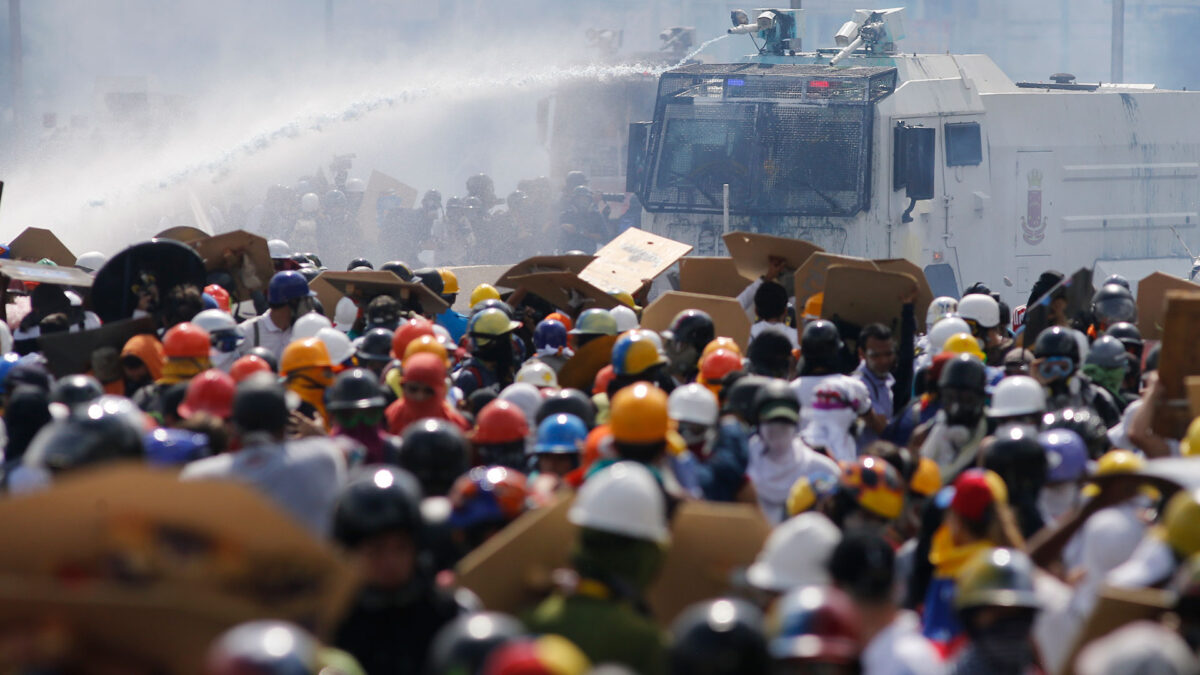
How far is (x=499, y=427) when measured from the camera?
5113 mm

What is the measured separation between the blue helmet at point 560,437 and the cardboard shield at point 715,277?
523 centimetres

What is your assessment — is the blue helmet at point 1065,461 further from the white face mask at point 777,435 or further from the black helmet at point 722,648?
the black helmet at point 722,648

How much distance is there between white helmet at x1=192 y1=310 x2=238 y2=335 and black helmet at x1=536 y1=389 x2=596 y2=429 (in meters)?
2.32

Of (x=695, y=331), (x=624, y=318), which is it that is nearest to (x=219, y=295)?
(x=624, y=318)

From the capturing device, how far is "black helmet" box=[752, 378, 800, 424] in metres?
5.14

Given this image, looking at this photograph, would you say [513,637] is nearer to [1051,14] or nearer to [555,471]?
[555,471]

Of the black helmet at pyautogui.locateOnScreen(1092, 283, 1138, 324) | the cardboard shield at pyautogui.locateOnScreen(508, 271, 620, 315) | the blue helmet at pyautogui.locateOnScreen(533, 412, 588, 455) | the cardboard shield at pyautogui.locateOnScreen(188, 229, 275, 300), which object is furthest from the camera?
the cardboard shield at pyautogui.locateOnScreen(188, 229, 275, 300)

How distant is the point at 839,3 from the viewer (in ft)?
180

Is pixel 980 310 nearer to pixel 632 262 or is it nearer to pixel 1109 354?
pixel 1109 354

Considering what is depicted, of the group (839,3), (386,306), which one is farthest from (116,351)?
(839,3)

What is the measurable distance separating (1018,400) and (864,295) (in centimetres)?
264

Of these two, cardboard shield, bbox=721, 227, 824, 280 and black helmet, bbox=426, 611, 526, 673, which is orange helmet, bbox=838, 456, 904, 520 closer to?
black helmet, bbox=426, 611, 526, 673

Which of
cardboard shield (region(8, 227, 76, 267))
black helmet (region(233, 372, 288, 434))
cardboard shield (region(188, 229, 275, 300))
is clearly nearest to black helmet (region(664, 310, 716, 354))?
black helmet (region(233, 372, 288, 434))

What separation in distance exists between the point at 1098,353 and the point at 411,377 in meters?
3.14
